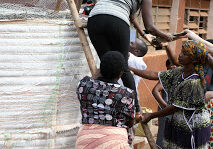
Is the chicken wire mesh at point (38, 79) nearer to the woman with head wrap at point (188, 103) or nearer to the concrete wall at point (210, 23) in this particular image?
the woman with head wrap at point (188, 103)

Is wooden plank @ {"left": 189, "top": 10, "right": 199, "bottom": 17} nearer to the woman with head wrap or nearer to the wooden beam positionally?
the wooden beam

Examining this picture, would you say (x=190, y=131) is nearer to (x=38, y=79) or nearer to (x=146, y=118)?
(x=146, y=118)

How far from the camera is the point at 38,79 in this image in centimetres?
312

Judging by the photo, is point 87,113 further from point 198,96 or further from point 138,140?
point 138,140

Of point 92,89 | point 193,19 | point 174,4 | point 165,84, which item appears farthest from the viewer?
point 193,19

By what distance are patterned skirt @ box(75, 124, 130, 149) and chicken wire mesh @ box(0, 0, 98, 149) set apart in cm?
74

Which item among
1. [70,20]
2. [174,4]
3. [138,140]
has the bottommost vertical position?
[138,140]

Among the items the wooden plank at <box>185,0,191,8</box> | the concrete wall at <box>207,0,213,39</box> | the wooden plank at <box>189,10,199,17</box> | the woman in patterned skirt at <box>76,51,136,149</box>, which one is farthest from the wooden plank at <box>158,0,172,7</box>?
the woman in patterned skirt at <box>76,51,136,149</box>

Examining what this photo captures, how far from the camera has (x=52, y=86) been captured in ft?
10.5

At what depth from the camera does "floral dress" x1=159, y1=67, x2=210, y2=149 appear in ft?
10.2

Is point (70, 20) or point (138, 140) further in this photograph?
point (138, 140)

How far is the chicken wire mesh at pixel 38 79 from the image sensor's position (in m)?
3.03

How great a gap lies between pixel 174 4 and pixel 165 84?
4.66m

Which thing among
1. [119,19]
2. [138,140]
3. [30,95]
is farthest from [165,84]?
[138,140]
